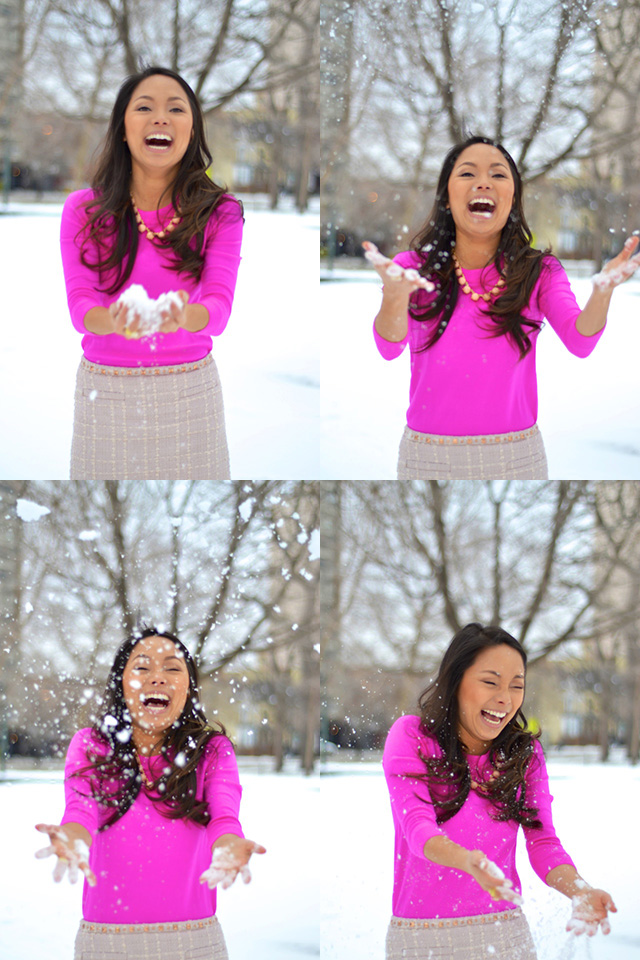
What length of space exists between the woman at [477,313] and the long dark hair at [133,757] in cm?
47

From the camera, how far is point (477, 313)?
4.13 ft

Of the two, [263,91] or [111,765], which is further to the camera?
[263,91]

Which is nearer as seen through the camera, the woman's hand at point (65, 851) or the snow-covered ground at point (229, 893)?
the woman's hand at point (65, 851)

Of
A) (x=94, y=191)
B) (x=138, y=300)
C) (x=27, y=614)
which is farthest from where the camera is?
(x=27, y=614)

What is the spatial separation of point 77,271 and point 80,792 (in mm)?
629

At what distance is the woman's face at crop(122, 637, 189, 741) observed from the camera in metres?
1.30

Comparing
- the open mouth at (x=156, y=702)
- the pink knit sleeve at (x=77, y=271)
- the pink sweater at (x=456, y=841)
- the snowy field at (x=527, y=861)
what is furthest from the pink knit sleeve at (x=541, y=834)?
the pink knit sleeve at (x=77, y=271)

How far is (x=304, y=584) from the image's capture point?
156 centimetres

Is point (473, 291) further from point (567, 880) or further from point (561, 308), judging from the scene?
point (567, 880)

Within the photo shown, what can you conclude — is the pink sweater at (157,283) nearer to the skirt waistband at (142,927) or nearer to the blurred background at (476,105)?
the blurred background at (476,105)

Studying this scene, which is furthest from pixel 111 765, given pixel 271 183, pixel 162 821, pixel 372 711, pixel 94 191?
pixel 271 183

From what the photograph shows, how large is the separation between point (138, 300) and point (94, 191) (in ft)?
0.67

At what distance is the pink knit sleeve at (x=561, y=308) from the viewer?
47.4 inches

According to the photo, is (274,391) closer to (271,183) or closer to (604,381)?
(271,183)
